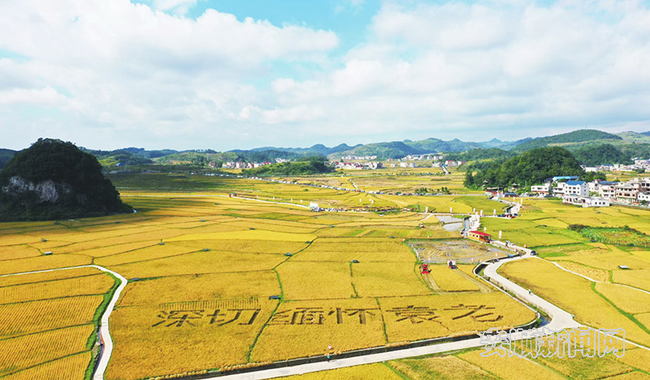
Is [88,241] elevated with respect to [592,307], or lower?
elevated

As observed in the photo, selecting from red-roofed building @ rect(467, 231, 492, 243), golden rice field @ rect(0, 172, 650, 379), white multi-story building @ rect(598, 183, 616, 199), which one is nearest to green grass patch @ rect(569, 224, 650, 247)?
golden rice field @ rect(0, 172, 650, 379)

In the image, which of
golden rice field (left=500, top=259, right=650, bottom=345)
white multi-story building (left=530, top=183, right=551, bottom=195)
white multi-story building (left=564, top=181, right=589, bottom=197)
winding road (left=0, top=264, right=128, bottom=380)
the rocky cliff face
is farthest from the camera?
white multi-story building (left=530, top=183, right=551, bottom=195)

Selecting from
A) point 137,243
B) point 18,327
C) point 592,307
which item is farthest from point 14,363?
point 592,307

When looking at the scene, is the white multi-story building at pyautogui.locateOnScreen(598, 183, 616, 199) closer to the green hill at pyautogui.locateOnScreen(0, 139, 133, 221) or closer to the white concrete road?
the white concrete road

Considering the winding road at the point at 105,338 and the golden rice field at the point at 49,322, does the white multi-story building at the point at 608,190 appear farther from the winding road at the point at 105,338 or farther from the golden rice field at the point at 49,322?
the golden rice field at the point at 49,322

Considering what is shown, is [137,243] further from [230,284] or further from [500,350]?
[500,350]

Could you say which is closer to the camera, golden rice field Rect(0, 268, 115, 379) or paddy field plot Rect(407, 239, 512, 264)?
golden rice field Rect(0, 268, 115, 379)

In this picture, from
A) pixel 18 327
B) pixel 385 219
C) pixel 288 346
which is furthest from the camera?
pixel 385 219

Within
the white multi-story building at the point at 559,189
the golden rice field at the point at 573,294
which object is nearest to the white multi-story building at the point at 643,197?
the white multi-story building at the point at 559,189
